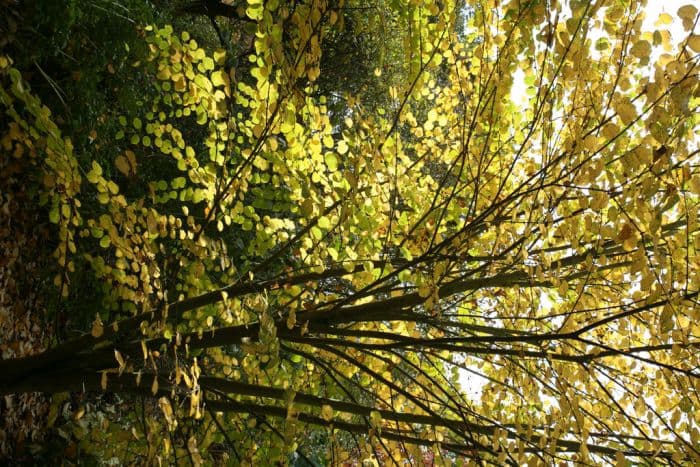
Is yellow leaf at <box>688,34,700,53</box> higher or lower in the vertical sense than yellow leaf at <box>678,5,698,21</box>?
lower

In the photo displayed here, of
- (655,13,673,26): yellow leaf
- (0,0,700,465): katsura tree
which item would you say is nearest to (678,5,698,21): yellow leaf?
(0,0,700,465): katsura tree

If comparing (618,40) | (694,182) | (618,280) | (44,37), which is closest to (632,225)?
(694,182)

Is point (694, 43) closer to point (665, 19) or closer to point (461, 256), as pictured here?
point (665, 19)

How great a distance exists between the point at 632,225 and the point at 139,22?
333cm

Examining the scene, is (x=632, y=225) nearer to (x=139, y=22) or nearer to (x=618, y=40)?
(x=618, y=40)

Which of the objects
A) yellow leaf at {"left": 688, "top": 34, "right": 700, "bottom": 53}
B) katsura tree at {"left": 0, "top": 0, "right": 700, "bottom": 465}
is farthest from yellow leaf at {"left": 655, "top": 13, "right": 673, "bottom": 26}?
yellow leaf at {"left": 688, "top": 34, "right": 700, "bottom": 53}

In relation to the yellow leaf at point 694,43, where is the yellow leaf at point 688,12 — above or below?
above

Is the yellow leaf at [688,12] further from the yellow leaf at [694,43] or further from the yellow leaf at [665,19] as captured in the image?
the yellow leaf at [665,19]

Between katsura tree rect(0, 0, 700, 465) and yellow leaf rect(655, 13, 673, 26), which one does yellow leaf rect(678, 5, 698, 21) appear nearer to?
katsura tree rect(0, 0, 700, 465)

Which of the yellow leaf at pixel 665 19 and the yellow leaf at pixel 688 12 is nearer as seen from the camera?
the yellow leaf at pixel 688 12

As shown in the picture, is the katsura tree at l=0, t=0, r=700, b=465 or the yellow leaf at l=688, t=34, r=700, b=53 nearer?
the yellow leaf at l=688, t=34, r=700, b=53

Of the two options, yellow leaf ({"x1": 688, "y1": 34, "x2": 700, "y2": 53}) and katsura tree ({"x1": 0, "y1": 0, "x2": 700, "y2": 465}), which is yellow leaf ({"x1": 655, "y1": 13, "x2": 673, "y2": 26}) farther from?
yellow leaf ({"x1": 688, "y1": 34, "x2": 700, "y2": 53})

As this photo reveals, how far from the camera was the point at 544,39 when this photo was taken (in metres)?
1.92

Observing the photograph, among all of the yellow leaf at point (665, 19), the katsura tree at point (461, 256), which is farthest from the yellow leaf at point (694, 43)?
the yellow leaf at point (665, 19)
